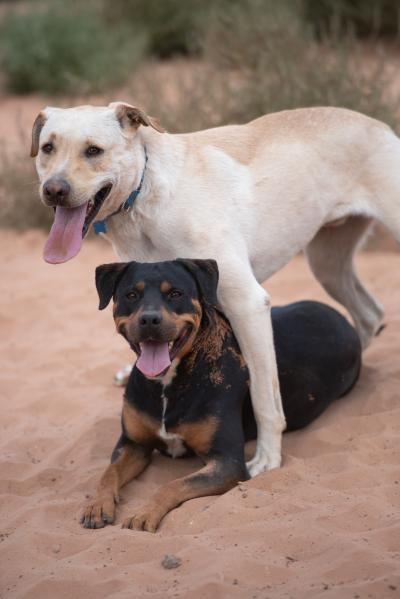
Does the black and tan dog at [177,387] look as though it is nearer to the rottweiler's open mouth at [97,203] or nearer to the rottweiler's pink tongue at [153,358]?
the rottweiler's pink tongue at [153,358]

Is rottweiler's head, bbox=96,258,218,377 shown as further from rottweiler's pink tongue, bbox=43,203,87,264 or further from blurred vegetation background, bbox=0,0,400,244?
blurred vegetation background, bbox=0,0,400,244

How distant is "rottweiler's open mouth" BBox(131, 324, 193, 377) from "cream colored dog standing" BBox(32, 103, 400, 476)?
377mm

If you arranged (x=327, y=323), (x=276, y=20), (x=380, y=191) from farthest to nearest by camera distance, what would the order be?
(x=276, y=20) → (x=327, y=323) → (x=380, y=191)

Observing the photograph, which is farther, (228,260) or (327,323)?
(327,323)

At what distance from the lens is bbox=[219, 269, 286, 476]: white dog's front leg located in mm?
4406

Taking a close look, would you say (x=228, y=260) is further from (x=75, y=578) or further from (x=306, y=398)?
(x=75, y=578)

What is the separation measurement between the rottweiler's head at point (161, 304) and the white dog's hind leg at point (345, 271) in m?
1.54

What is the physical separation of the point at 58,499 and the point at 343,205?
2220 mm

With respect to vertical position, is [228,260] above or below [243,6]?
above

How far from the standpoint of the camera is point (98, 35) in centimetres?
1360

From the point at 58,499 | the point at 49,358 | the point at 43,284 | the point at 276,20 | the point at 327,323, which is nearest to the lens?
the point at 58,499

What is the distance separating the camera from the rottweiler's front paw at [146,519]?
3.91m

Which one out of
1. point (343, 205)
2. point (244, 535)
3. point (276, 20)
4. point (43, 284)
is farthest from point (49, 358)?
point (276, 20)

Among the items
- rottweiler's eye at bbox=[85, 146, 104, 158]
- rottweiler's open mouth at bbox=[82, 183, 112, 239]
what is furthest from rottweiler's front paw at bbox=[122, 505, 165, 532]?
rottweiler's eye at bbox=[85, 146, 104, 158]
